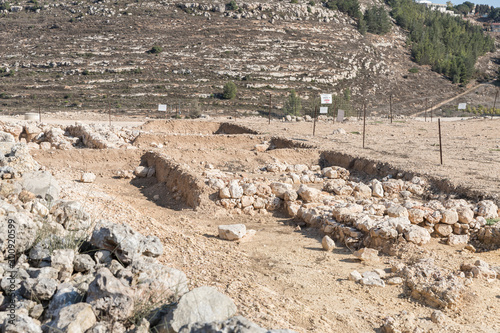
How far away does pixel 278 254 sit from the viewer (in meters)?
7.11

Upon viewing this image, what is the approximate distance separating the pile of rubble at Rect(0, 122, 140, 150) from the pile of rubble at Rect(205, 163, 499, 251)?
265 inches

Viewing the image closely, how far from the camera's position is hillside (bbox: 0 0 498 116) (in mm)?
42688

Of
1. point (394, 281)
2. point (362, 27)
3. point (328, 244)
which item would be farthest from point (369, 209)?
point (362, 27)

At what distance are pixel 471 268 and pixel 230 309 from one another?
4.30m

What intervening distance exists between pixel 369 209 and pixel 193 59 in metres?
45.3

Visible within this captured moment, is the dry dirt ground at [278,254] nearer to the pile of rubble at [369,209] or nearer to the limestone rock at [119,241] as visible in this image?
the pile of rubble at [369,209]

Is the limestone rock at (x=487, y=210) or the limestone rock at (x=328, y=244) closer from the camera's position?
the limestone rock at (x=328, y=244)

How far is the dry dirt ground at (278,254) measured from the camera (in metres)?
4.91

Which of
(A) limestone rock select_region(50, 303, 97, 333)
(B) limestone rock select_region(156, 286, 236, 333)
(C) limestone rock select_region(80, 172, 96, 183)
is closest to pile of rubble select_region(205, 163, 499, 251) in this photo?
(C) limestone rock select_region(80, 172, 96, 183)

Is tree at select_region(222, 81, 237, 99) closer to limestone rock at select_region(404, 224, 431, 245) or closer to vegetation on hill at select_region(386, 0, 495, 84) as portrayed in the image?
vegetation on hill at select_region(386, 0, 495, 84)

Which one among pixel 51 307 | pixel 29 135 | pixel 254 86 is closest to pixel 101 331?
pixel 51 307

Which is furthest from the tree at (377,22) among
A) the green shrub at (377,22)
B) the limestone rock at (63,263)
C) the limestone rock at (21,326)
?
the limestone rock at (21,326)

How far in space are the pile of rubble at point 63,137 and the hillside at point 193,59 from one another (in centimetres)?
1775

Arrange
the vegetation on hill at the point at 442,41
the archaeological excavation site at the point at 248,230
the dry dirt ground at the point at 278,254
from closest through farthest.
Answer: the archaeological excavation site at the point at 248,230, the dry dirt ground at the point at 278,254, the vegetation on hill at the point at 442,41
